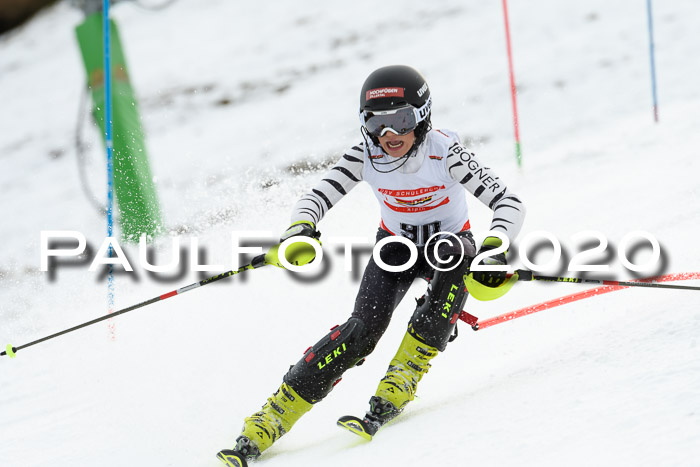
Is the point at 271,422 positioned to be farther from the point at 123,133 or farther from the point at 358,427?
the point at 123,133

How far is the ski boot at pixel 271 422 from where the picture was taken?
3124mm

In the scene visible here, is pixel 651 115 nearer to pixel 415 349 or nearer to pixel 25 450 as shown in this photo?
pixel 415 349

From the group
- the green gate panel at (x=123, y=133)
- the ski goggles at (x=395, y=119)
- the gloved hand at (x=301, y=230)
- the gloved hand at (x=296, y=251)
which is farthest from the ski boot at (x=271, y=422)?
the green gate panel at (x=123, y=133)

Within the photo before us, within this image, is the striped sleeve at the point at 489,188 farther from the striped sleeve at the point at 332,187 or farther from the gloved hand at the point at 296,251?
the gloved hand at the point at 296,251

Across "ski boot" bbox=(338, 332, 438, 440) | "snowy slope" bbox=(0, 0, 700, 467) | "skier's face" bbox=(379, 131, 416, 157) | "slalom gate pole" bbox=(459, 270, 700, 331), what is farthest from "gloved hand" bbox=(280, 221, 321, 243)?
"snowy slope" bbox=(0, 0, 700, 467)

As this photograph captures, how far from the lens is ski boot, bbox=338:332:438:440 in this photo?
3039mm

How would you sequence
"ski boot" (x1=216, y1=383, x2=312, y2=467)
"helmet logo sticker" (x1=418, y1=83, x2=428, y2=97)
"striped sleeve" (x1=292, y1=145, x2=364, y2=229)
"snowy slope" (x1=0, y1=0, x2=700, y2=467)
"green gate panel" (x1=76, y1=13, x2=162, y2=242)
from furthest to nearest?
"green gate panel" (x1=76, y1=13, x2=162, y2=242)
"striped sleeve" (x1=292, y1=145, x2=364, y2=229)
"helmet logo sticker" (x1=418, y1=83, x2=428, y2=97)
"ski boot" (x1=216, y1=383, x2=312, y2=467)
"snowy slope" (x1=0, y1=0, x2=700, y2=467)

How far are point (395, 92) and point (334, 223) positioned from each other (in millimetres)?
3607

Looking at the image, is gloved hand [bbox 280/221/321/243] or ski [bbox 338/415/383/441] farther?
gloved hand [bbox 280/221/321/243]

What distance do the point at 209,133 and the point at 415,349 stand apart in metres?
8.34

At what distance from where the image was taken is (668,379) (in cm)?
259

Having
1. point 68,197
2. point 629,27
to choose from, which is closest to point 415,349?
point 68,197

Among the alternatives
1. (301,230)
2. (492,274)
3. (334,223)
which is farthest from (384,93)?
(334,223)

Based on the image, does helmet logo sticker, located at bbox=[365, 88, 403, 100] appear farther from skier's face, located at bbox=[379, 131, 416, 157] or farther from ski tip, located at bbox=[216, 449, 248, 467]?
→ ski tip, located at bbox=[216, 449, 248, 467]
